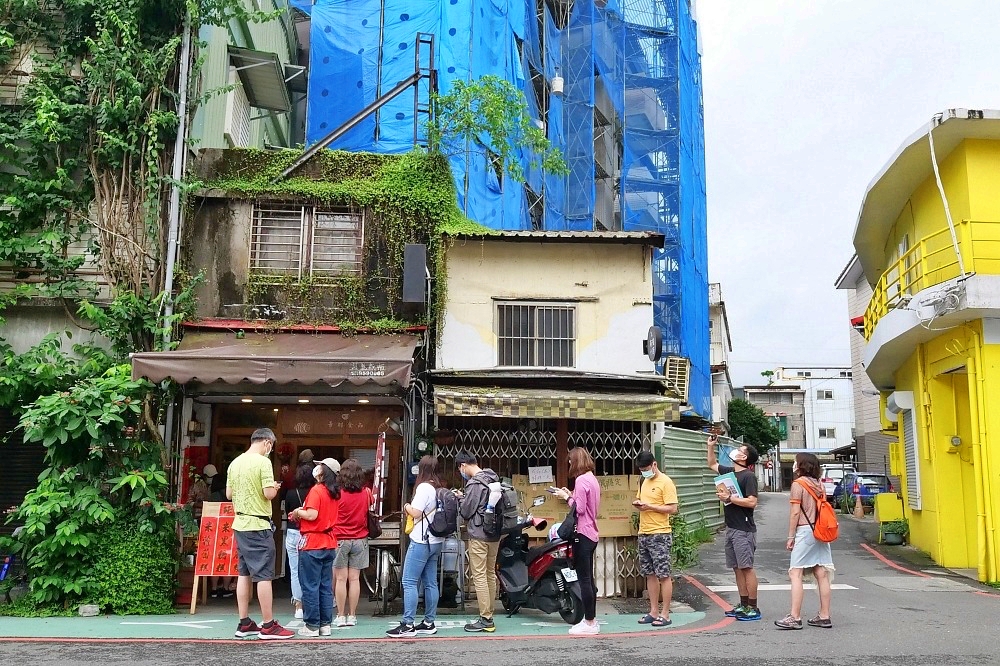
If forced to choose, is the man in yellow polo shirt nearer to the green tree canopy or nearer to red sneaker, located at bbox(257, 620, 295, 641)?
red sneaker, located at bbox(257, 620, 295, 641)

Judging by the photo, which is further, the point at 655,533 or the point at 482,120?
the point at 482,120

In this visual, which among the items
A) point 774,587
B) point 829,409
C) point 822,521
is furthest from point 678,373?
point 829,409

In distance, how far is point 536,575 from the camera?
9164mm

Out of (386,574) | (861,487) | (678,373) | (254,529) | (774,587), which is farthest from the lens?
(861,487)

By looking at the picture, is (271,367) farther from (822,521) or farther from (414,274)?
(822,521)

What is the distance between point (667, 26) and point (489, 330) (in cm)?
1751

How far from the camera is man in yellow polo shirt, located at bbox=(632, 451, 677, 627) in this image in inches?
346

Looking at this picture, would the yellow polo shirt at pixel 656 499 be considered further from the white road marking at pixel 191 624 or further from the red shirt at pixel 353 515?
the white road marking at pixel 191 624

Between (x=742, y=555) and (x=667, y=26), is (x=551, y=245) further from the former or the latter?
(x=667, y=26)

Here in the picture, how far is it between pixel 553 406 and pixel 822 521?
3658 mm

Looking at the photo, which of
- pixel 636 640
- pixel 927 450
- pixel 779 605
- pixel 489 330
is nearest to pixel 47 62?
pixel 489 330

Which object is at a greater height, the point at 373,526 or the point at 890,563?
the point at 373,526

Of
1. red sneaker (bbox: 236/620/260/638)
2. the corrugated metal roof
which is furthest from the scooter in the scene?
the corrugated metal roof

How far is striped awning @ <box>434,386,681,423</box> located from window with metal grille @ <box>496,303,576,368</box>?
1753 millimetres
